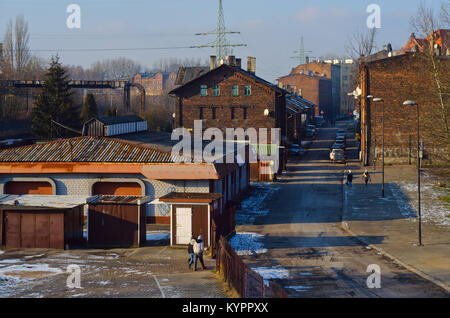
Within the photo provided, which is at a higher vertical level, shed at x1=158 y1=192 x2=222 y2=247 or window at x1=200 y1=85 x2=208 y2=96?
window at x1=200 y1=85 x2=208 y2=96

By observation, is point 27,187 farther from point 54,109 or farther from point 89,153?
point 54,109

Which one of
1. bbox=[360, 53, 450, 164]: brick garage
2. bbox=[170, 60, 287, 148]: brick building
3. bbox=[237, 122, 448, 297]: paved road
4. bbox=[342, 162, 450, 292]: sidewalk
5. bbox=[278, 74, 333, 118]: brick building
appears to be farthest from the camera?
→ bbox=[278, 74, 333, 118]: brick building

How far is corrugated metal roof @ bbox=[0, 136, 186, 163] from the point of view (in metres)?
31.0

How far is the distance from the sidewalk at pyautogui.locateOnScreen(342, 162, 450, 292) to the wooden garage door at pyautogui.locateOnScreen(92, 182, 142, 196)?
11721 millimetres

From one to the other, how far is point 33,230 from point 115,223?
142 inches

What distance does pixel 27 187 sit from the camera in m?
32.4

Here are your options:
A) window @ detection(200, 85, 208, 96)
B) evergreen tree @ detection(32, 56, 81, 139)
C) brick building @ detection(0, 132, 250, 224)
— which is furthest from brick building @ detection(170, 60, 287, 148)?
brick building @ detection(0, 132, 250, 224)

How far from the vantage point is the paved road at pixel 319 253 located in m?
18.8

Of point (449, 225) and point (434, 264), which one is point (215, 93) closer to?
point (449, 225)

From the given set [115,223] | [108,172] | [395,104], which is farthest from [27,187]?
[395,104]

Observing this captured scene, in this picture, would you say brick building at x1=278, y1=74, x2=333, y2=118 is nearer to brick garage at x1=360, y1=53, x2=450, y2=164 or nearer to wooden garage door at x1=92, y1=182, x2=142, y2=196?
brick garage at x1=360, y1=53, x2=450, y2=164

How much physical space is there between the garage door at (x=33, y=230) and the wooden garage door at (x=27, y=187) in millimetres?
7050

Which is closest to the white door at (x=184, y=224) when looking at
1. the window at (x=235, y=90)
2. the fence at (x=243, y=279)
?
the fence at (x=243, y=279)
